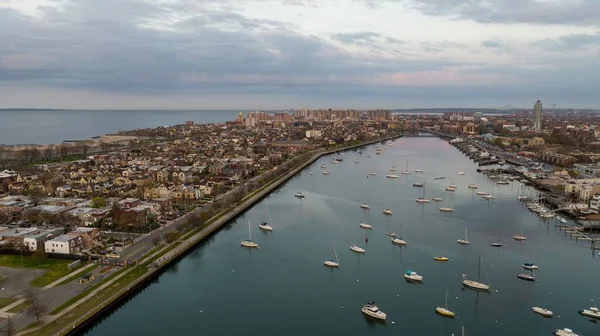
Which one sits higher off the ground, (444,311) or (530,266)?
(530,266)

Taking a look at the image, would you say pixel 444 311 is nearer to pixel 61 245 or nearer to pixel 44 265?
pixel 44 265

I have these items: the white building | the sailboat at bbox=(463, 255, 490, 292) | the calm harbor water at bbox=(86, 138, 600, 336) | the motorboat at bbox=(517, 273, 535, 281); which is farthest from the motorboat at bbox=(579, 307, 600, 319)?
the white building

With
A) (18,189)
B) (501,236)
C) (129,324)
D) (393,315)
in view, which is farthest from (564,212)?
(18,189)

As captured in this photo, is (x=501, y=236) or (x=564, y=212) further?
(x=564, y=212)

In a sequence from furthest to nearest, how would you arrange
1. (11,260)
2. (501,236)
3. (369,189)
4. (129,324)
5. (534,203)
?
(369,189) < (534,203) < (501,236) < (11,260) < (129,324)

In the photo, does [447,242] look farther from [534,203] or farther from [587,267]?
[534,203]

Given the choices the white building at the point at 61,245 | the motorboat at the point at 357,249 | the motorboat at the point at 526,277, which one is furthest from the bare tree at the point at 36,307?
the motorboat at the point at 526,277

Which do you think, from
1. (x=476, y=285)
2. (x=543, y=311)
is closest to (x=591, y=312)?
(x=543, y=311)
